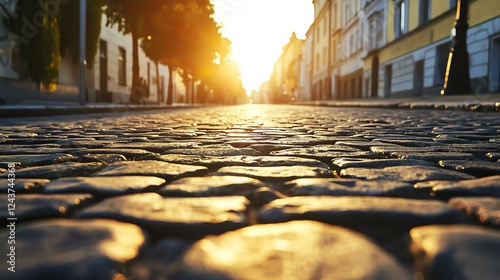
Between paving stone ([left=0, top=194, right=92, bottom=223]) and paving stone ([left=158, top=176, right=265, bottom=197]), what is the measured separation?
0.29 m

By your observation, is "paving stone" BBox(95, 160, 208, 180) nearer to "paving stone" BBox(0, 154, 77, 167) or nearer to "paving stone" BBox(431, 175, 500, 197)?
"paving stone" BBox(0, 154, 77, 167)

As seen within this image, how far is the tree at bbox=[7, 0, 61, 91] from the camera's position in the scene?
12.9 meters

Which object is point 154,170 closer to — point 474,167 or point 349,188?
point 349,188

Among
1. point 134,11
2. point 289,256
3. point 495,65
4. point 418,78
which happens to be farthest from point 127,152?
point 418,78

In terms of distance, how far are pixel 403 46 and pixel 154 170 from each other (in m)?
21.8

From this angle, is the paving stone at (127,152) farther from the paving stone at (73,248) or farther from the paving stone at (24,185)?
the paving stone at (73,248)

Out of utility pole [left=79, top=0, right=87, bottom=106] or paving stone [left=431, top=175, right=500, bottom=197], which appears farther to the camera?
utility pole [left=79, top=0, right=87, bottom=106]

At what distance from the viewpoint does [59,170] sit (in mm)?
1999

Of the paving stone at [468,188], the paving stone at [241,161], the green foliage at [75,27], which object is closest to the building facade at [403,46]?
the green foliage at [75,27]

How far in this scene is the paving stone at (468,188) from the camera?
4.97ft

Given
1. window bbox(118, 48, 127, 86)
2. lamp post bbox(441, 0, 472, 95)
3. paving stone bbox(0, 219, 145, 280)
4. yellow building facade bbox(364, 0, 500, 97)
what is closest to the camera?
paving stone bbox(0, 219, 145, 280)

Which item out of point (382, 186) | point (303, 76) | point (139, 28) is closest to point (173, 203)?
point (382, 186)

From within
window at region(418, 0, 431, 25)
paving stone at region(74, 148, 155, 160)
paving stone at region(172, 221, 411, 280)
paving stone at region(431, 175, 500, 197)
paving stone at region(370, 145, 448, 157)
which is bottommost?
paving stone at region(74, 148, 155, 160)

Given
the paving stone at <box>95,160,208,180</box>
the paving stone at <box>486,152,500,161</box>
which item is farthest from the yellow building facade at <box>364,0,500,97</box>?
the paving stone at <box>95,160,208,180</box>
